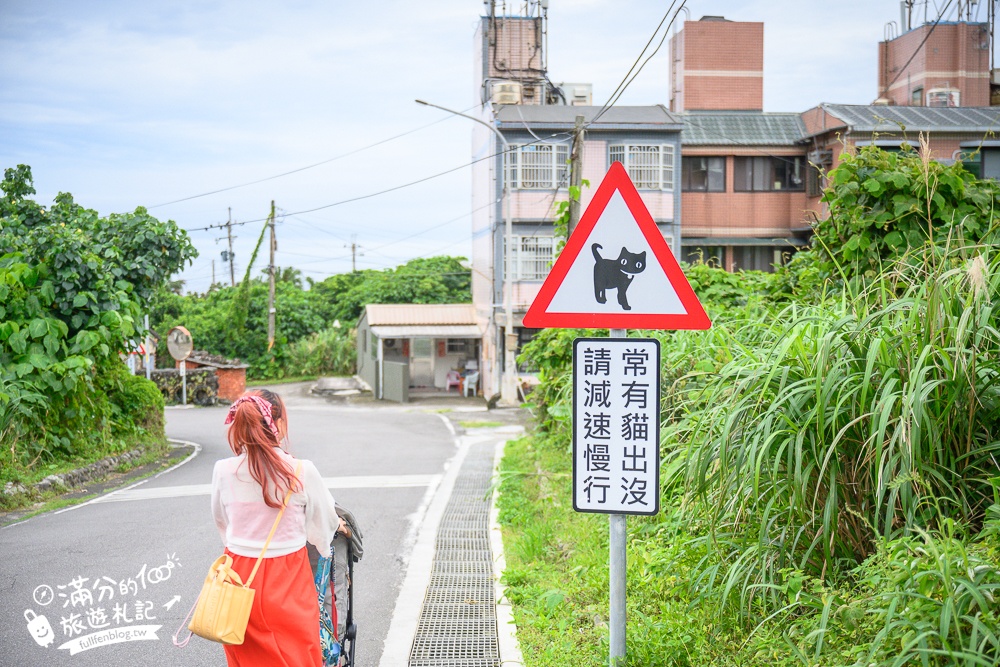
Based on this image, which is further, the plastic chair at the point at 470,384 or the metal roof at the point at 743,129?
the plastic chair at the point at 470,384

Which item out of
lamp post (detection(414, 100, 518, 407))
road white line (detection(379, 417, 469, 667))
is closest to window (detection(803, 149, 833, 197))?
lamp post (detection(414, 100, 518, 407))

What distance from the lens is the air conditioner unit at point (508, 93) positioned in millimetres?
30188

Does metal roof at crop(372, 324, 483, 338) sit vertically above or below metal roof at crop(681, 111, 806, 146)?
below

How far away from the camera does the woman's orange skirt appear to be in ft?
12.5

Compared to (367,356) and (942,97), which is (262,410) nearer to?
(367,356)

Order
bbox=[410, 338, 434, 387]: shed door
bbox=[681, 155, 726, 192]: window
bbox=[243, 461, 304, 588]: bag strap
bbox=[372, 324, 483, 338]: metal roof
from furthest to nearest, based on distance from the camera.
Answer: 1. bbox=[410, 338, 434, 387]: shed door
2. bbox=[372, 324, 483, 338]: metal roof
3. bbox=[681, 155, 726, 192]: window
4. bbox=[243, 461, 304, 588]: bag strap

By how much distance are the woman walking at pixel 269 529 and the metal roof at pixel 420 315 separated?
2997 centimetres

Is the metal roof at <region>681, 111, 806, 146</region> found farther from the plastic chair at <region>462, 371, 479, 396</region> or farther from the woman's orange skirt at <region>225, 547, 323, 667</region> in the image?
the woman's orange skirt at <region>225, 547, 323, 667</region>

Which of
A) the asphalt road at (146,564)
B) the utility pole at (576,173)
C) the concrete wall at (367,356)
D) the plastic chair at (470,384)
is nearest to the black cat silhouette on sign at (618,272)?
the asphalt road at (146,564)

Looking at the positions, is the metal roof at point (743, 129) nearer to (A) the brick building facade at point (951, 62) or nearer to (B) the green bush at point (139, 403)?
(A) the brick building facade at point (951, 62)

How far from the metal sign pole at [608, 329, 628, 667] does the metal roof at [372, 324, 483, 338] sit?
2928cm

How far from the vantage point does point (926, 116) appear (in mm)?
29125

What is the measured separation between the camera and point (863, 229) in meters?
7.67

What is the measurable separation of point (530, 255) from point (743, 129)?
901cm
